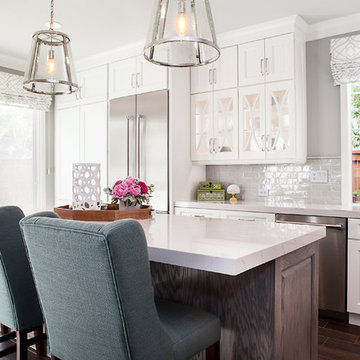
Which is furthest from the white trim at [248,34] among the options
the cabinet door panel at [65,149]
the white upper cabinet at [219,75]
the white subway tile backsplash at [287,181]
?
the white subway tile backsplash at [287,181]

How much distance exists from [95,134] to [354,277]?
10.7 feet

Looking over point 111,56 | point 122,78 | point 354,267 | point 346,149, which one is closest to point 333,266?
point 354,267

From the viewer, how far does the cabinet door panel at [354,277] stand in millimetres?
2934

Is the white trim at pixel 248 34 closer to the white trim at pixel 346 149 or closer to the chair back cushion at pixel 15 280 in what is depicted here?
the white trim at pixel 346 149

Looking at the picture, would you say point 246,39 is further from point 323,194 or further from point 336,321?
point 336,321

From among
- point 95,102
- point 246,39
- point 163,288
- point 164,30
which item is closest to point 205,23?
point 164,30

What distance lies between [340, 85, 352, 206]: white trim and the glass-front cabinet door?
0.50 meters

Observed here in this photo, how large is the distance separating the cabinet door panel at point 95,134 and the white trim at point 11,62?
965 mm

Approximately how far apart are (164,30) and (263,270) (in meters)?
1.16

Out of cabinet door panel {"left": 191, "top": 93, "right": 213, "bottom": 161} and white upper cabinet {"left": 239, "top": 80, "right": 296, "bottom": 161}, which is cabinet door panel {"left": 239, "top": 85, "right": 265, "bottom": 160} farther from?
cabinet door panel {"left": 191, "top": 93, "right": 213, "bottom": 161}

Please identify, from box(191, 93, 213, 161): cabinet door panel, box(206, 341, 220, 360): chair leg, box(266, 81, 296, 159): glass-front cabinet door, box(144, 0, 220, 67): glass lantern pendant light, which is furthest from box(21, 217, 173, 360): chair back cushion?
box(191, 93, 213, 161): cabinet door panel

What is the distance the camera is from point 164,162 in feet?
12.8

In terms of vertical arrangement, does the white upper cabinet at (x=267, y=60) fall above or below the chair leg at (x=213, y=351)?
A: above

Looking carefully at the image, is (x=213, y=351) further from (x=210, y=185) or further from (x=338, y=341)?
(x=210, y=185)
